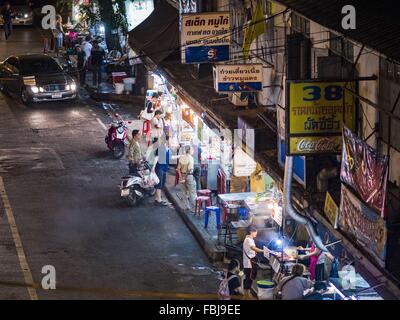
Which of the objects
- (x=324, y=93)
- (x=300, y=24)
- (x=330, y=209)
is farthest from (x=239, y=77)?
(x=330, y=209)

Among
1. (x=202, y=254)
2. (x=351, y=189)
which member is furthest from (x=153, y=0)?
Answer: (x=351, y=189)

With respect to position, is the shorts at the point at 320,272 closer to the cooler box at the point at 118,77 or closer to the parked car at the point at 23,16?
the cooler box at the point at 118,77

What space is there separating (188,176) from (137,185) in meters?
1.31

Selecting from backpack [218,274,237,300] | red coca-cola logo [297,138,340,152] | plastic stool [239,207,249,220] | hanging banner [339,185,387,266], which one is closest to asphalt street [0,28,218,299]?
plastic stool [239,207,249,220]

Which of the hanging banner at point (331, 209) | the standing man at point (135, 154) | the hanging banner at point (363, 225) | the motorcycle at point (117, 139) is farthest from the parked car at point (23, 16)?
the hanging banner at point (363, 225)

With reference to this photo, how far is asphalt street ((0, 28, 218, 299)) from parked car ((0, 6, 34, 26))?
21156 mm

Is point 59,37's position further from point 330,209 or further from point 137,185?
point 330,209

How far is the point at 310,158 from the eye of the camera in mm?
16531

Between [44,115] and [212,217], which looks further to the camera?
[44,115]

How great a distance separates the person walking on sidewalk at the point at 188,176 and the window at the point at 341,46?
6958 mm

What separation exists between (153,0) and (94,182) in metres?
12.5

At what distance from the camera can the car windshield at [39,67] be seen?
1396 inches

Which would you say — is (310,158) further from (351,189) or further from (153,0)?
(153,0)

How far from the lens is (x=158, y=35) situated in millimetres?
29875
